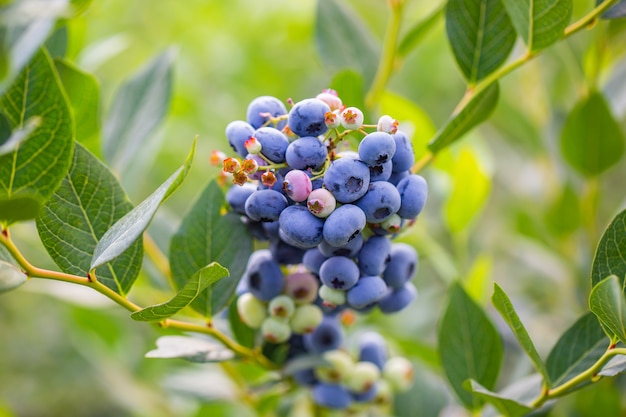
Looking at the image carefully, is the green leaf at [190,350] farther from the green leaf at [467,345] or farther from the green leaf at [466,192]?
the green leaf at [466,192]

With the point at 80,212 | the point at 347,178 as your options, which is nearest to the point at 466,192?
the point at 347,178

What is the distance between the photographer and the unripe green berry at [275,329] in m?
0.90

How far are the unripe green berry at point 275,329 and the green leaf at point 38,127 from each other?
1.17 ft

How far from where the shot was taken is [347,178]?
0.70 metres

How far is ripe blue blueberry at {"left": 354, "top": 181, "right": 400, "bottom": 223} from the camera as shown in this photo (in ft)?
2.33

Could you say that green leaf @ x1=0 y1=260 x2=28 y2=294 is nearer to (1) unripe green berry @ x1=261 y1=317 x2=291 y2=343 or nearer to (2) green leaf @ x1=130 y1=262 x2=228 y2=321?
(2) green leaf @ x1=130 y1=262 x2=228 y2=321

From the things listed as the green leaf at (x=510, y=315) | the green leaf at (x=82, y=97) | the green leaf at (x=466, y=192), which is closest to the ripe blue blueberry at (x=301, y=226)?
the green leaf at (x=510, y=315)

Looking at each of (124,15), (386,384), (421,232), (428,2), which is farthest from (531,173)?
(124,15)

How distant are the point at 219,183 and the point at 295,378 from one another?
36cm

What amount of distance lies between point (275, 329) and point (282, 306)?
0.16 feet

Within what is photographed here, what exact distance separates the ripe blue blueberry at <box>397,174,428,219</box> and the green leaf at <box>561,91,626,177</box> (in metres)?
0.64

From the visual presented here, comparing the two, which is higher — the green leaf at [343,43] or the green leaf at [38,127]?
the green leaf at [343,43]

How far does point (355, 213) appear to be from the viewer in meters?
0.70

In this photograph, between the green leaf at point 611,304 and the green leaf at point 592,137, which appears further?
the green leaf at point 592,137
